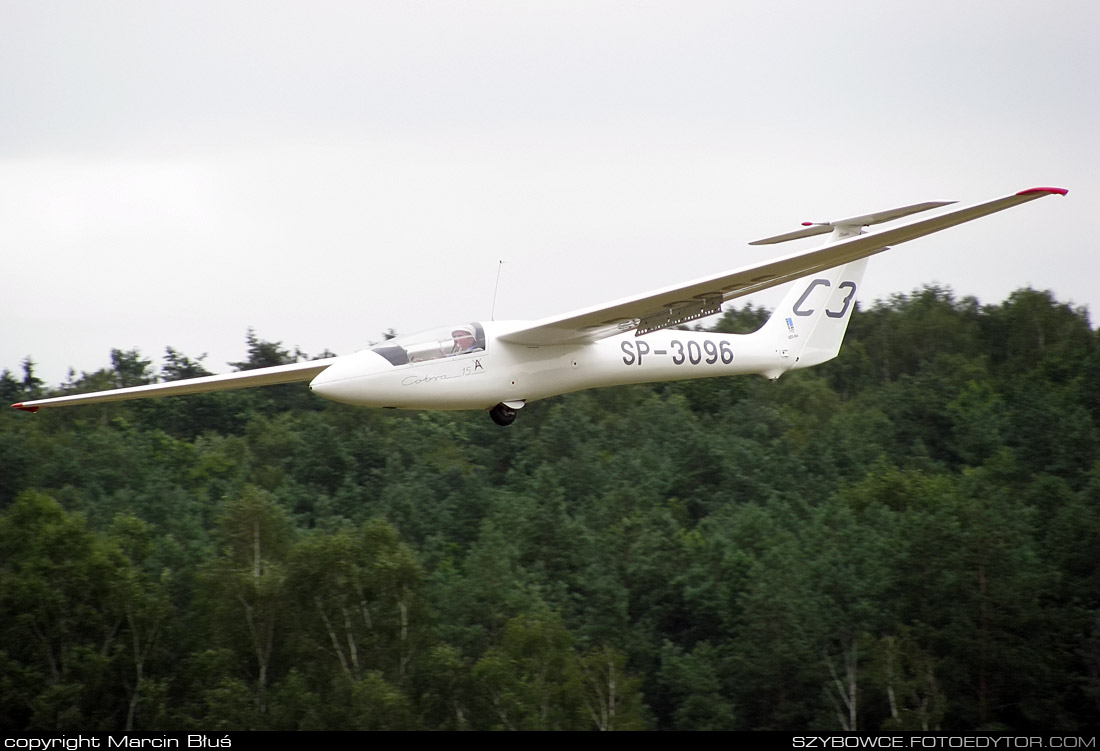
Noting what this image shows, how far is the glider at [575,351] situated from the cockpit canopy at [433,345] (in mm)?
15

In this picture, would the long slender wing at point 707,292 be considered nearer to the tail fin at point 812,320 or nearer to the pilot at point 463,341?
the pilot at point 463,341

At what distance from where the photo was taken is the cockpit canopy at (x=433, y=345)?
1997 cm

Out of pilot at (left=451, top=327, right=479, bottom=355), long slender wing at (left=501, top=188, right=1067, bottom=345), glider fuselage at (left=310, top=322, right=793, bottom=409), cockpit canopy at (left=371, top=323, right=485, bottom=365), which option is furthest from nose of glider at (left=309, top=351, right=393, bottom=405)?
long slender wing at (left=501, top=188, right=1067, bottom=345)

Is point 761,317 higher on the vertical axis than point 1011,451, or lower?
higher

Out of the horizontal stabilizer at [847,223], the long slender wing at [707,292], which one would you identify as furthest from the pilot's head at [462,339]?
the horizontal stabilizer at [847,223]

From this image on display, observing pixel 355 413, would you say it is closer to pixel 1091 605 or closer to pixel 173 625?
pixel 173 625

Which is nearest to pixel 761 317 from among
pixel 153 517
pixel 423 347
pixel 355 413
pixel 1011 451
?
pixel 1011 451

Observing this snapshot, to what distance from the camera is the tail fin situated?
25297mm

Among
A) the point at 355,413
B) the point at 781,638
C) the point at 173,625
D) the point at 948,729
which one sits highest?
the point at 355,413

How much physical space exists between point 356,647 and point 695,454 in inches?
910

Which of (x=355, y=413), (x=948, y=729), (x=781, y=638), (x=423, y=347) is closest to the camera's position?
(x=423, y=347)

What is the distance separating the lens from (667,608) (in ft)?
165

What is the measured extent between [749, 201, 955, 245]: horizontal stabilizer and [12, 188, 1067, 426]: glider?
25 millimetres

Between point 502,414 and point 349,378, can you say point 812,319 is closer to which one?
point 502,414
